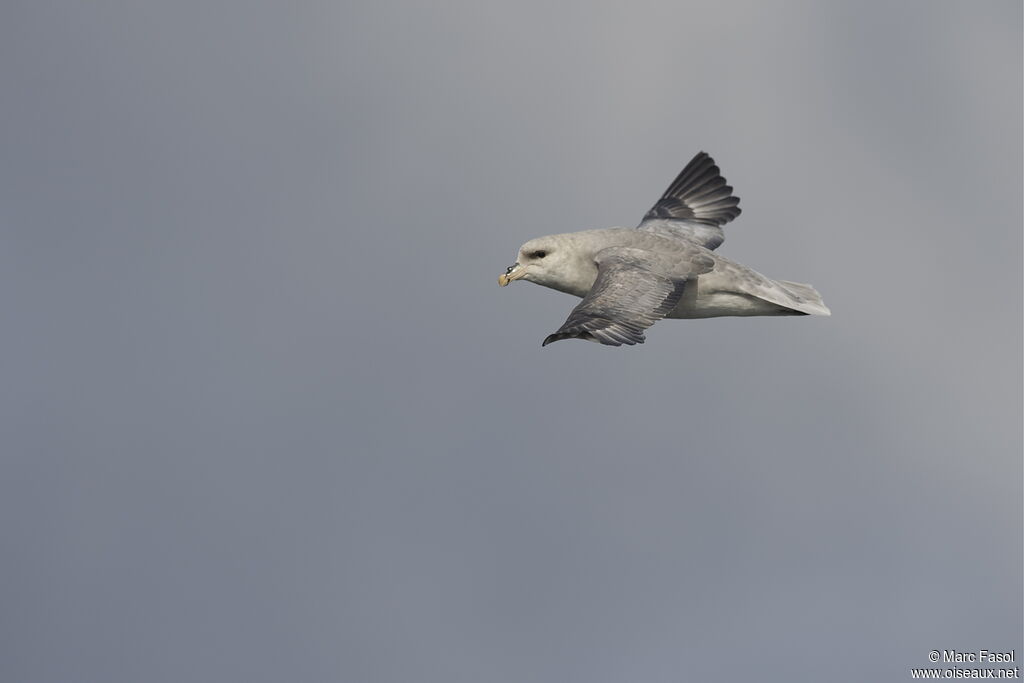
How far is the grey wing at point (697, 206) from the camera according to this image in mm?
25578

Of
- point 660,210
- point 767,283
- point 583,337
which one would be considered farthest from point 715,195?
point 583,337

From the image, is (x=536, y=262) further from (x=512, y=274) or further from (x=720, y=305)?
(x=720, y=305)

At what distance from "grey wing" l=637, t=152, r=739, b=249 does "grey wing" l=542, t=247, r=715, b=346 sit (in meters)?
2.88

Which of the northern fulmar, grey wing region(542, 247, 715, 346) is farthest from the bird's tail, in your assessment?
grey wing region(542, 247, 715, 346)

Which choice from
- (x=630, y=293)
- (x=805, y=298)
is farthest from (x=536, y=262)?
(x=805, y=298)

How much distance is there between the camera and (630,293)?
20562 millimetres

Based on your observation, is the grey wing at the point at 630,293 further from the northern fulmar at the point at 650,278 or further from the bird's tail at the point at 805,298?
the bird's tail at the point at 805,298

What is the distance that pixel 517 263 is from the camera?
2269cm

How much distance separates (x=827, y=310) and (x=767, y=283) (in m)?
1.02

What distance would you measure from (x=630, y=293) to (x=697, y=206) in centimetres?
630

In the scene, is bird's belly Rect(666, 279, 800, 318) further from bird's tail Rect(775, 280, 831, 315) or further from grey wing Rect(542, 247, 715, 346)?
grey wing Rect(542, 247, 715, 346)

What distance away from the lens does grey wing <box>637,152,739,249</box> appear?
83.9 ft

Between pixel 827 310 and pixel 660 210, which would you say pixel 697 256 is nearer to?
pixel 827 310

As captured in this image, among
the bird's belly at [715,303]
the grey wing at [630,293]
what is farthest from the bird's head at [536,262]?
the bird's belly at [715,303]
